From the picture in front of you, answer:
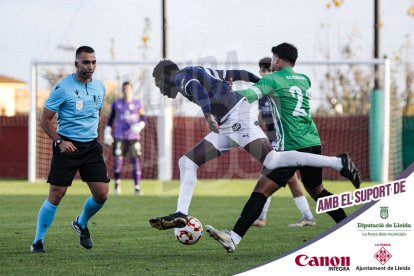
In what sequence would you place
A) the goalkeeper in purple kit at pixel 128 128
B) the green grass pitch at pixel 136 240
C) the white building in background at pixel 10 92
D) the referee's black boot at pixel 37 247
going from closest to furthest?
the green grass pitch at pixel 136 240, the referee's black boot at pixel 37 247, the goalkeeper in purple kit at pixel 128 128, the white building in background at pixel 10 92

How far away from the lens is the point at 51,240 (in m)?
10.5

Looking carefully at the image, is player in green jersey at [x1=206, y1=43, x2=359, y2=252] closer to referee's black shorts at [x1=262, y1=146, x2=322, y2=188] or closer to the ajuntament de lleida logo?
referee's black shorts at [x1=262, y1=146, x2=322, y2=188]

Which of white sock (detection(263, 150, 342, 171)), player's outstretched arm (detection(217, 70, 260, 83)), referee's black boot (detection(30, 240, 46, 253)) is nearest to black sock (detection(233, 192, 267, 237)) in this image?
white sock (detection(263, 150, 342, 171))

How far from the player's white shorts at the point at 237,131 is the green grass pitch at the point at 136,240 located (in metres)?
1.12

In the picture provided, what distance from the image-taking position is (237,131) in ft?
31.5

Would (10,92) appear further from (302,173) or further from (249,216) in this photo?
(249,216)

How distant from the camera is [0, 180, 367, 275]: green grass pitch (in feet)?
27.2

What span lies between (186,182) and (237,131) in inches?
30.1

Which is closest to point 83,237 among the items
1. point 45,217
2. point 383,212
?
point 45,217

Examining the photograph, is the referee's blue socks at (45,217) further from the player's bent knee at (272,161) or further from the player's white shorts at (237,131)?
the player's bent knee at (272,161)

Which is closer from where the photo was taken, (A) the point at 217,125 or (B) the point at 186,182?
(A) the point at 217,125

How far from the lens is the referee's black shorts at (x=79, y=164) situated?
9.58 metres

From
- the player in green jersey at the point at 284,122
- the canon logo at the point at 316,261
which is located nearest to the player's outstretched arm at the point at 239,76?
the player in green jersey at the point at 284,122

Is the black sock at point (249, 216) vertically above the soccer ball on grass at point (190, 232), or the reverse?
the black sock at point (249, 216)
